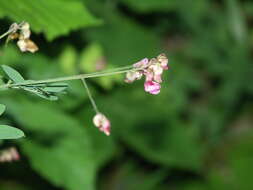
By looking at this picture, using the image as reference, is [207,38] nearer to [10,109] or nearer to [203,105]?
[203,105]

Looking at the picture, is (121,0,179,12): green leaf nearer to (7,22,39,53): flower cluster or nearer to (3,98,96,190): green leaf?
(3,98,96,190): green leaf

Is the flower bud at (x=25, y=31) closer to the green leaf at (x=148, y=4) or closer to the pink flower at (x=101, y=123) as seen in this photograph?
the pink flower at (x=101, y=123)

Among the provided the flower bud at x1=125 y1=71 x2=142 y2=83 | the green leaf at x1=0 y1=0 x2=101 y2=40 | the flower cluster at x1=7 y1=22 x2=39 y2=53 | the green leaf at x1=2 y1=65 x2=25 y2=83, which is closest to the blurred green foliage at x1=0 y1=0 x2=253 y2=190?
the green leaf at x1=0 y1=0 x2=101 y2=40

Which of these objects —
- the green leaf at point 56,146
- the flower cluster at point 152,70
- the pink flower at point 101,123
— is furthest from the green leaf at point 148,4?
the flower cluster at point 152,70

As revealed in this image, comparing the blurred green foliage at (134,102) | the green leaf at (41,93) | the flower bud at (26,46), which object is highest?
the blurred green foliage at (134,102)

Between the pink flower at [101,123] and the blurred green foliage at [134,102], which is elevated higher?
the blurred green foliage at [134,102]

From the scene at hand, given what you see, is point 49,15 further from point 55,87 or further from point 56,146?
point 56,146

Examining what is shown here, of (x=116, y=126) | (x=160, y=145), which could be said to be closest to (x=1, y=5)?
(x=116, y=126)
